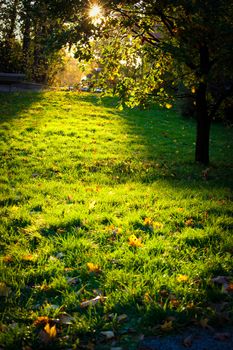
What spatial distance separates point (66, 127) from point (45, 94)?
25.9 feet

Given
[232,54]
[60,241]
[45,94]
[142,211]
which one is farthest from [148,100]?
[45,94]

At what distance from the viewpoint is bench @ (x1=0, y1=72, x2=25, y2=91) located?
69.3 feet

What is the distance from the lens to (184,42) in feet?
27.8

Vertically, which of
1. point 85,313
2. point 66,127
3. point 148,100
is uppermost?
point 148,100

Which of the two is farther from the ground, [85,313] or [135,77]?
[135,77]

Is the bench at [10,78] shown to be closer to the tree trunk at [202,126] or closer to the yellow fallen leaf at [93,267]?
the tree trunk at [202,126]

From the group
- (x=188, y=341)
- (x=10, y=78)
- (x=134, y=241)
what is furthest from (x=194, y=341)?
(x=10, y=78)

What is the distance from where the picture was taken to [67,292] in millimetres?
3791

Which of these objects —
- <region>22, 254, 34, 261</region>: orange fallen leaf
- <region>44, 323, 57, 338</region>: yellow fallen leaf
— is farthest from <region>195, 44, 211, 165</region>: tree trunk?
<region>44, 323, 57, 338</region>: yellow fallen leaf

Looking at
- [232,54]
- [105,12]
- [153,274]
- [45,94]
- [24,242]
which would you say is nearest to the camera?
[153,274]

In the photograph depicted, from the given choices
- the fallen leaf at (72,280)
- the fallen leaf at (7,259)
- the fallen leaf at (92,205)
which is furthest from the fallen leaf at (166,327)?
the fallen leaf at (92,205)

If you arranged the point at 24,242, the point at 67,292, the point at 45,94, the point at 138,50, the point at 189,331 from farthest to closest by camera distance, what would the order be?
the point at 45,94, the point at 138,50, the point at 24,242, the point at 67,292, the point at 189,331

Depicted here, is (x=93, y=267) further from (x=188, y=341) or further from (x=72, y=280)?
(x=188, y=341)

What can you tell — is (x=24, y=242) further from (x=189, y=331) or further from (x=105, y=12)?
(x=105, y=12)
